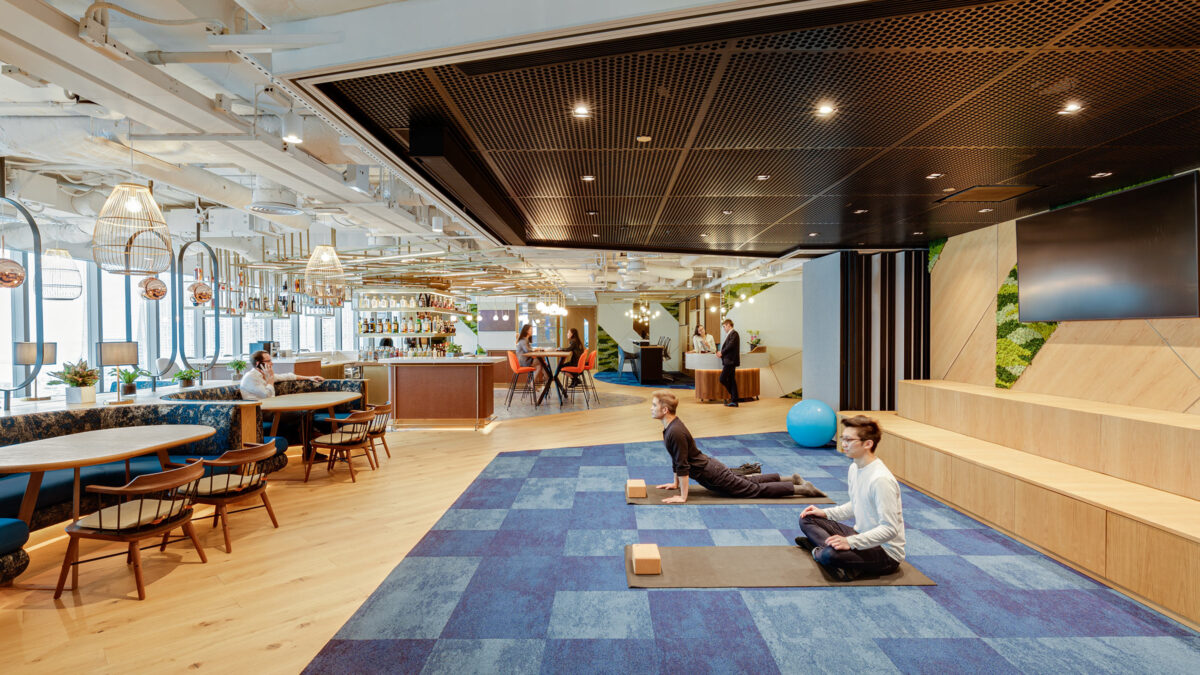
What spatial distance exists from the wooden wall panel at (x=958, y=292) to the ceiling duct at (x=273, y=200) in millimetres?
8102

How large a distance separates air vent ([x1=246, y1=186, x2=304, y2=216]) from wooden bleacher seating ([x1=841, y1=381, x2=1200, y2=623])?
7.19 m

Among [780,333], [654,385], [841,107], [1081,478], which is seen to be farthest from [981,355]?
[654,385]

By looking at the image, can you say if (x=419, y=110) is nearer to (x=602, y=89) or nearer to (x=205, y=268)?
(x=602, y=89)

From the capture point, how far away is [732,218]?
6430 mm

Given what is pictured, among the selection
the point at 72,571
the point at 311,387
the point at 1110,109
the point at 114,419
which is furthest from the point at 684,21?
the point at 311,387

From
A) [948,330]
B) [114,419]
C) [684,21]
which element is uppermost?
[684,21]

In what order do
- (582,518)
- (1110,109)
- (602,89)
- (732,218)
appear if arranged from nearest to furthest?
1. (602,89)
2. (1110,109)
3. (582,518)
4. (732,218)

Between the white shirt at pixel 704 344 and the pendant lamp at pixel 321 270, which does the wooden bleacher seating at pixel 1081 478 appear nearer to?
the pendant lamp at pixel 321 270

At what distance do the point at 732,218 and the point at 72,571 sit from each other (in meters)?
6.49

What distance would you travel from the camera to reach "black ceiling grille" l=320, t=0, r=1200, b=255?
2.39m

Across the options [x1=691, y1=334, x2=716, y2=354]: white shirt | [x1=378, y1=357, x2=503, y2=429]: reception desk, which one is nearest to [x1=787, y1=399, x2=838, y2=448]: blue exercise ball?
[x1=378, y1=357, x2=503, y2=429]: reception desk

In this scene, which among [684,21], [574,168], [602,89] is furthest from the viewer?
[574,168]

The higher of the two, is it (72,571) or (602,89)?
(602,89)

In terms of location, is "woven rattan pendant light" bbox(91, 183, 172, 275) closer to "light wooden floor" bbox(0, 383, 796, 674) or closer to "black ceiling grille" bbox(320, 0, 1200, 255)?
"black ceiling grille" bbox(320, 0, 1200, 255)
